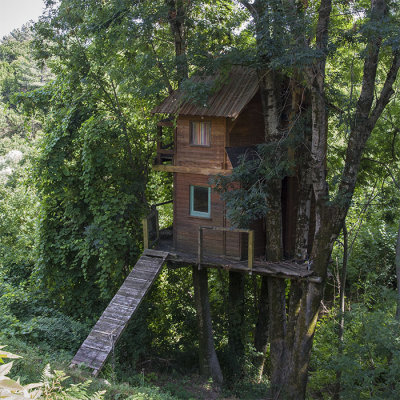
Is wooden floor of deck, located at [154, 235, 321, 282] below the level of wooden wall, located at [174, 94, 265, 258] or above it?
below

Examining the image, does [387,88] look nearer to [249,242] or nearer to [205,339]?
[249,242]

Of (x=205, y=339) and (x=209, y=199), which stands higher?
(x=209, y=199)

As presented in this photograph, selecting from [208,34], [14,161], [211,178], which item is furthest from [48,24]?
[14,161]

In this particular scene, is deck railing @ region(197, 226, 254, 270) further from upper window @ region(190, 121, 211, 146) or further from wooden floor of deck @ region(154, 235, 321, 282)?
upper window @ region(190, 121, 211, 146)

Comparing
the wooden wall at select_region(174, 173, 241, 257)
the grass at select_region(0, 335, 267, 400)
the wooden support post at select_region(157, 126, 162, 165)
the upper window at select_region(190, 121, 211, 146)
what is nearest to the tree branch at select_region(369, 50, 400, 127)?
the upper window at select_region(190, 121, 211, 146)

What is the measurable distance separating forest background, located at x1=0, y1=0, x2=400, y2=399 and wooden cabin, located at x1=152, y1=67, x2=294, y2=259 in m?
0.85

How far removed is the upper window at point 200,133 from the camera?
13070 mm

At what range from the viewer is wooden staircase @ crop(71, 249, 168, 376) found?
10.5 meters

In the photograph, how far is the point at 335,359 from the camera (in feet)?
39.5

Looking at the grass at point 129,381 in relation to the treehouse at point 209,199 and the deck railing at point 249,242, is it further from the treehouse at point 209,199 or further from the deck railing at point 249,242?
the deck railing at point 249,242

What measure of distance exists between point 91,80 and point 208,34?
12.4ft

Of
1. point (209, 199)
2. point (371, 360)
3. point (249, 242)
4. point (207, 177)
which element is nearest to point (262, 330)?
point (371, 360)

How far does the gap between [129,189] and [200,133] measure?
287 cm

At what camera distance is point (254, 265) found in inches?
491
